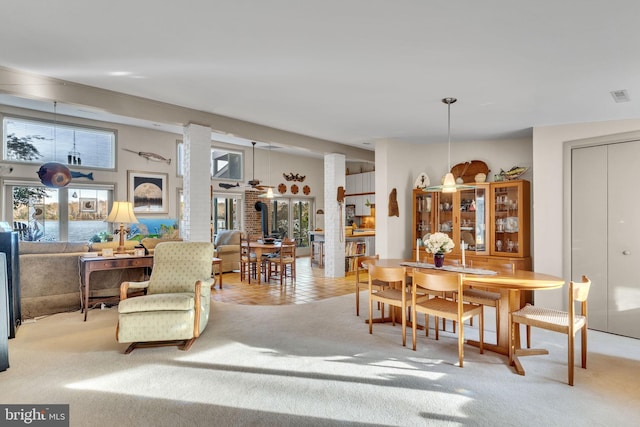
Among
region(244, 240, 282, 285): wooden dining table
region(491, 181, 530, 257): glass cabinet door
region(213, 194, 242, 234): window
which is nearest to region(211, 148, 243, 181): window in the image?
region(213, 194, 242, 234): window

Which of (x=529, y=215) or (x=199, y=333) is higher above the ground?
(x=529, y=215)

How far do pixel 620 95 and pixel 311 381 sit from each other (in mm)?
4258

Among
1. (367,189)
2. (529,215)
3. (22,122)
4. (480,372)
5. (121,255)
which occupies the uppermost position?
(22,122)

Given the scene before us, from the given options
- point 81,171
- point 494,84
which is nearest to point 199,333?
point 494,84

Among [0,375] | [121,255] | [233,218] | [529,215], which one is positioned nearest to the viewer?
[0,375]

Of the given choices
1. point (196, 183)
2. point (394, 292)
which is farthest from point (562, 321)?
point (196, 183)

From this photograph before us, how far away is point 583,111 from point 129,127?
8.27 m

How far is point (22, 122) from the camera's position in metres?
6.61

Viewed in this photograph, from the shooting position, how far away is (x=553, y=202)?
4812 mm

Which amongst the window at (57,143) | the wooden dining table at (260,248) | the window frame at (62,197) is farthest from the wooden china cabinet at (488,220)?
the window at (57,143)

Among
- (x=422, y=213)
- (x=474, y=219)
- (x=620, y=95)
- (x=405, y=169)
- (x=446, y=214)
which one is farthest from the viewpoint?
(x=405, y=169)

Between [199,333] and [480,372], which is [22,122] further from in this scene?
[480,372]

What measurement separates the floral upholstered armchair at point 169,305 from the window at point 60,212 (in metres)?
3.73

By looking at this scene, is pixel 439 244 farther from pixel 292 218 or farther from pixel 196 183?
pixel 292 218
